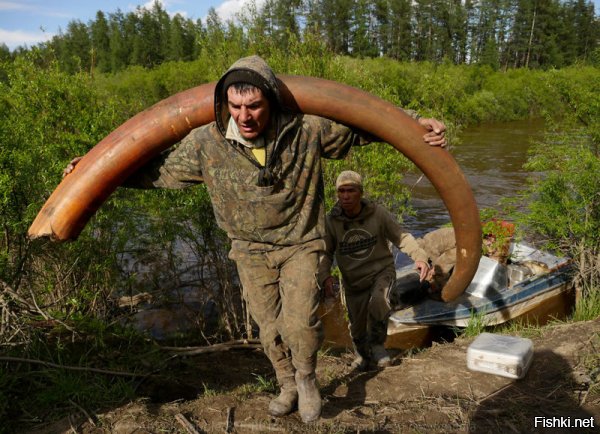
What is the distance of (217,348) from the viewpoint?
5672mm

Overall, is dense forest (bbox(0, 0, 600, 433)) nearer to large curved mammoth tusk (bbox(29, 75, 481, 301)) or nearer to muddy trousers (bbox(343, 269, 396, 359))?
large curved mammoth tusk (bbox(29, 75, 481, 301))

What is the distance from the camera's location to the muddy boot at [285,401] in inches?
122

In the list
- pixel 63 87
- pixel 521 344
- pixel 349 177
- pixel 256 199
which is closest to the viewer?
pixel 256 199

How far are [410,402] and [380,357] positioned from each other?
1047mm

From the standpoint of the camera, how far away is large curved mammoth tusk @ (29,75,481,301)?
118 inches

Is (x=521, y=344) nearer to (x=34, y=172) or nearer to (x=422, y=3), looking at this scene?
(x=34, y=172)

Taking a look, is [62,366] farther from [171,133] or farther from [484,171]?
[484,171]

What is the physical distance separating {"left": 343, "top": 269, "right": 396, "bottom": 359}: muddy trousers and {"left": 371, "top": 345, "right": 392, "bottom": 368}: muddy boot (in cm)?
5

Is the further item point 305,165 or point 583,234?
point 583,234

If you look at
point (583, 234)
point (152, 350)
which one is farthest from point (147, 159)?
point (583, 234)

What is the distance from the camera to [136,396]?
11.9 feet

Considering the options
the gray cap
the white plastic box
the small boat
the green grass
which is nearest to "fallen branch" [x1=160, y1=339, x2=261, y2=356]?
the gray cap

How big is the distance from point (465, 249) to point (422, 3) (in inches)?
2883

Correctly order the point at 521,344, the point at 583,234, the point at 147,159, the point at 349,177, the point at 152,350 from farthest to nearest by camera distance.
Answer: the point at 583,234 → the point at 152,350 → the point at 349,177 → the point at 521,344 → the point at 147,159
